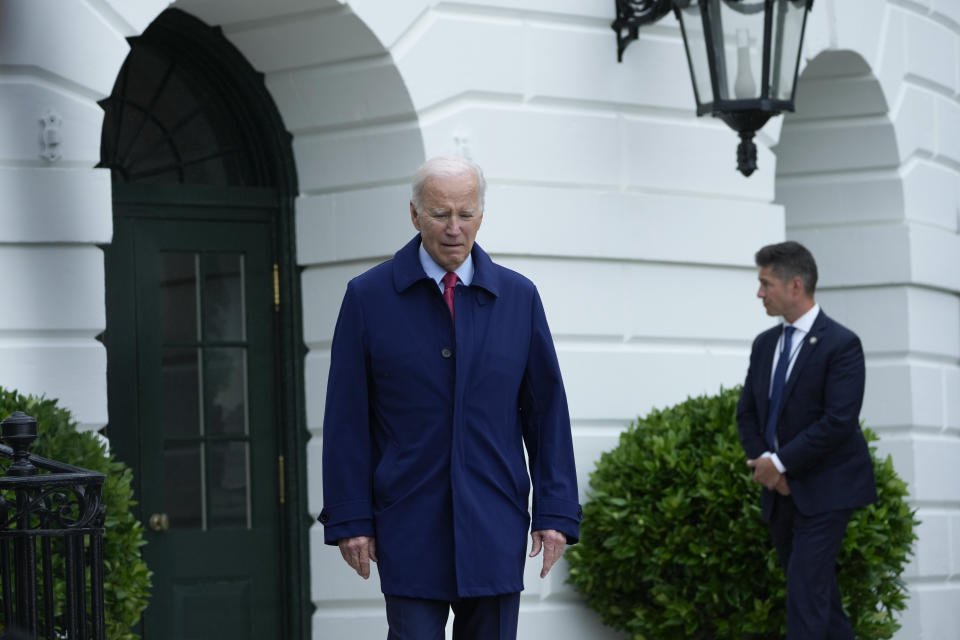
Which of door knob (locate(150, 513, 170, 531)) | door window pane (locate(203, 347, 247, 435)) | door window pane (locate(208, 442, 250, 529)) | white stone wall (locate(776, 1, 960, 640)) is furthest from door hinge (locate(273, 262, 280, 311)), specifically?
white stone wall (locate(776, 1, 960, 640))

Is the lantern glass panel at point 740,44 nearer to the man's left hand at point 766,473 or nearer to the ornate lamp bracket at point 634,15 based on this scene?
the ornate lamp bracket at point 634,15

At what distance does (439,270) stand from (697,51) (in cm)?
344

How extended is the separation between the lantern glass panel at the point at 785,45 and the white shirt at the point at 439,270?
3367mm

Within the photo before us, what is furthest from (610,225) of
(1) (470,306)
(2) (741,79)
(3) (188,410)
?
(1) (470,306)

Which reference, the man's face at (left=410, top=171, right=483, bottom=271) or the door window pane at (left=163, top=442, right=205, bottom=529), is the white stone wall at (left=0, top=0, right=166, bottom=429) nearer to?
the door window pane at (left=163, top=442, right=205, bottom=529)

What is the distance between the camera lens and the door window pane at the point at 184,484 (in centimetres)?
707

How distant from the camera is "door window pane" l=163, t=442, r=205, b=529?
278 inches

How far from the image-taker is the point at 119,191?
22.7 ft

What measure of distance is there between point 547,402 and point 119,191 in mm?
3241

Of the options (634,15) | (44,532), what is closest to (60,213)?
(44,532)

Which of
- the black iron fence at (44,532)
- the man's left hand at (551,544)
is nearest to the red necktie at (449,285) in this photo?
the man's left hand at (551,544)

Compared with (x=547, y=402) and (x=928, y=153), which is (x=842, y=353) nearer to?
(x=547, y=402)

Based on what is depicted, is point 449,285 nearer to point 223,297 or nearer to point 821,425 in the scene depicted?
point 821,425

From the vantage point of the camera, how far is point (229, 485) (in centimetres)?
728
